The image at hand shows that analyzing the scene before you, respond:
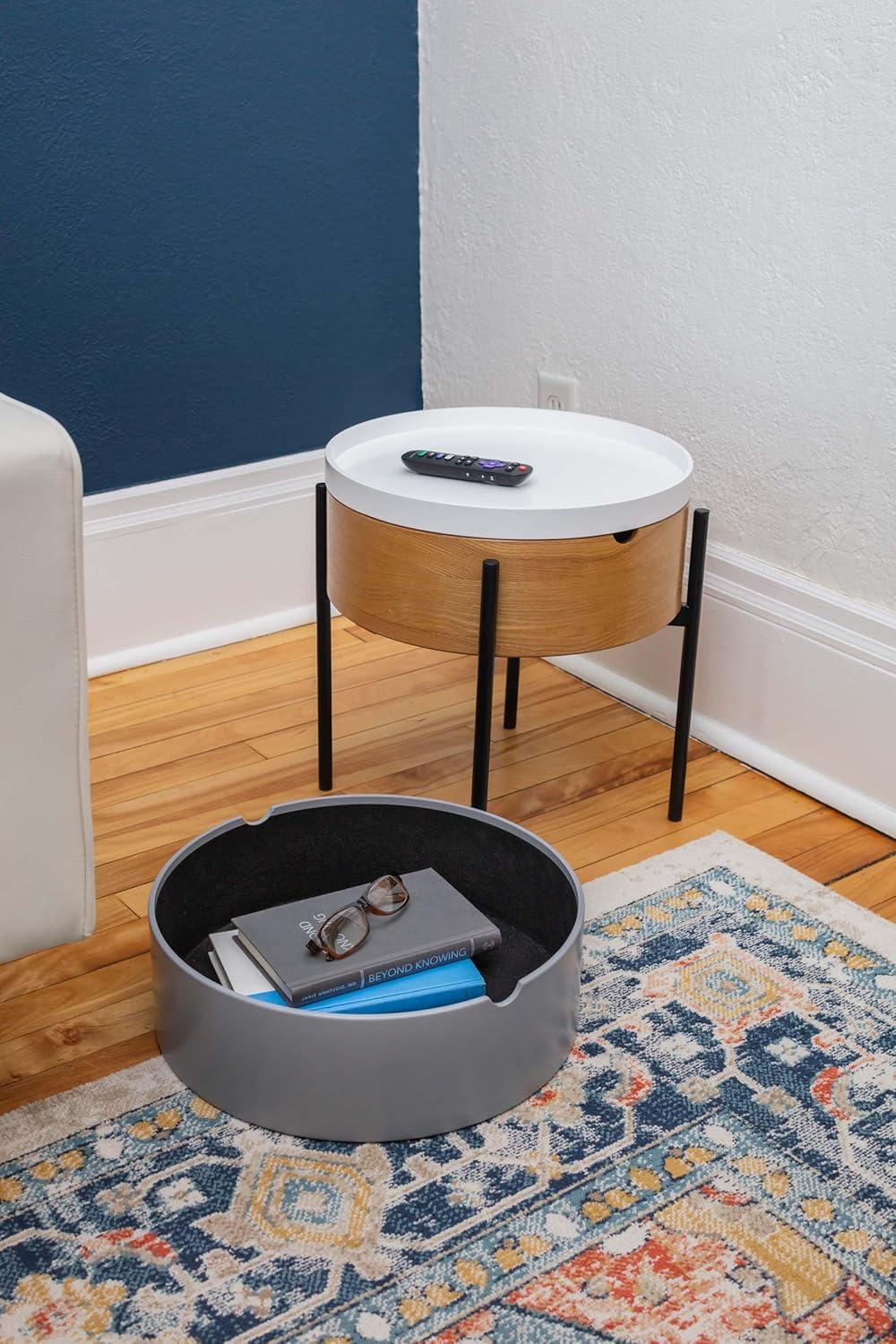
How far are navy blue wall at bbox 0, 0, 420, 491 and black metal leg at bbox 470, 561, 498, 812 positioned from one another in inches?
32.7

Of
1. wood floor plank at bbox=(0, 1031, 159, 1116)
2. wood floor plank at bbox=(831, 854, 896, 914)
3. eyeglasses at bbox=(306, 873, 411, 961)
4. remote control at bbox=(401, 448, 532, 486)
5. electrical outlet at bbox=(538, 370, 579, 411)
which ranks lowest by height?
wood floor plank at bbox=(0, 1031, 159, 1116)

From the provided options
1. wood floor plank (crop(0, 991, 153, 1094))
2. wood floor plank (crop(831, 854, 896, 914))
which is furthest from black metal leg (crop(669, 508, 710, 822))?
wood floor plank (crop(0, 991, 153, 1094))

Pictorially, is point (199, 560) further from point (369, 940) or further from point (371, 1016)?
point (371, 1016)

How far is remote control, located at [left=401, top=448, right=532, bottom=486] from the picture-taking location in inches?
58.8

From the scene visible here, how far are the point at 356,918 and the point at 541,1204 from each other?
11.9 inches

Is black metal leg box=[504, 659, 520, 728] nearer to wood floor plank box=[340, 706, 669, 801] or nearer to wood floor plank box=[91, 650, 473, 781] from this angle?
wood floor plank box=[340, 706, 669, 801]

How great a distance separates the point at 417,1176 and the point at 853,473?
97 cm

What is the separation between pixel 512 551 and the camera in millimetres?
1407

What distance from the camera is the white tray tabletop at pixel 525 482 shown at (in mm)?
1407

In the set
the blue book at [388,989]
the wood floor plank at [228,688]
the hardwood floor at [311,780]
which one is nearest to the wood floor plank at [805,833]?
the hardwood floor at [311,780]

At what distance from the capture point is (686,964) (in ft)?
4.60

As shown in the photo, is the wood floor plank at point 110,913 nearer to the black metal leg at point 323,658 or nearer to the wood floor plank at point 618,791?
the black metal leg at point 323,658

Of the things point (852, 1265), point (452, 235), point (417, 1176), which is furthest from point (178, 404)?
point (852, 1265)

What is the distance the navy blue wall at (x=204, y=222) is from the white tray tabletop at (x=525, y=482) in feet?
1.67
